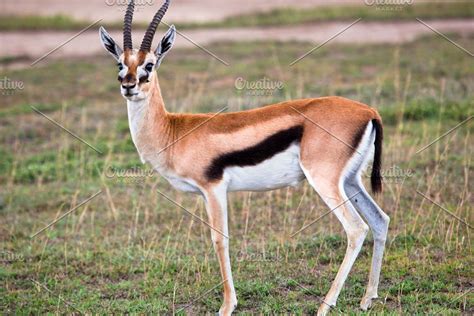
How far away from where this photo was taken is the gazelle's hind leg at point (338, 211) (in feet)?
17.3

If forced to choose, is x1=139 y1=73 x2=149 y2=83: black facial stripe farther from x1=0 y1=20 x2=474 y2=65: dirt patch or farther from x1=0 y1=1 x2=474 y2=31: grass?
x1=0 y1=1 x2=474 y2=31: grass

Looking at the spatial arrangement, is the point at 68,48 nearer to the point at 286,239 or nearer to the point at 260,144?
the point at 286,239

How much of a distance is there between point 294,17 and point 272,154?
43.9ft

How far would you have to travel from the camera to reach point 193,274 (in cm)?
638

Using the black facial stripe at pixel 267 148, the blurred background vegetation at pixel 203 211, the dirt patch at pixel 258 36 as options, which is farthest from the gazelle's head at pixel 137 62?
the dirt patch at pixel 258 36

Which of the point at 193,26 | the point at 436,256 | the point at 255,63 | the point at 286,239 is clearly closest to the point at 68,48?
the point at 193,26

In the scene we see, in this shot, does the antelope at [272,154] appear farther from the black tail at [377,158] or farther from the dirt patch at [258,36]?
the dirt patch at [258,36]

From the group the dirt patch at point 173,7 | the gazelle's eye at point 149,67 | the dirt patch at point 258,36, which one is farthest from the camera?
the dirt patch at point 173,7

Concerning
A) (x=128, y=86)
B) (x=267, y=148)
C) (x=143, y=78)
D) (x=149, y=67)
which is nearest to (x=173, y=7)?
(x=149, y=67)

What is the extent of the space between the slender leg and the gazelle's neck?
143 centimetres

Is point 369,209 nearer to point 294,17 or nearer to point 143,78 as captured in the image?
point 143,78

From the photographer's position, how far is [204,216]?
7.70 meters

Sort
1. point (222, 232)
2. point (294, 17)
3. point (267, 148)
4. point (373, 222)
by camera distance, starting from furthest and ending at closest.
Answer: point (294, 17)
point (373, 222)
point (222, 232)
point (267, 148)

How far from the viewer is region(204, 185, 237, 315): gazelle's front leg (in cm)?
551
